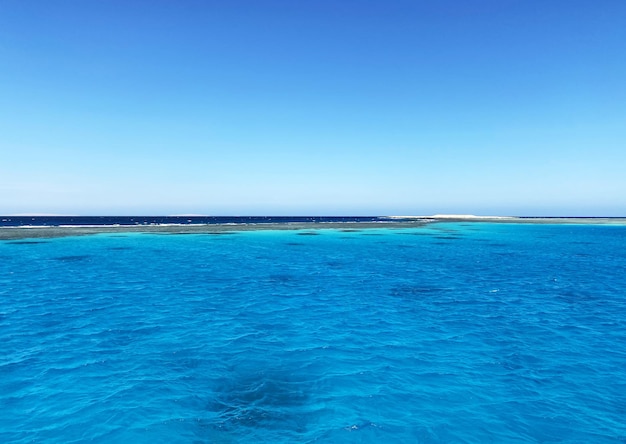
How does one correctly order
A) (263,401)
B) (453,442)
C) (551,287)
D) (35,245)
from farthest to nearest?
(35,245), (551,287), (263,401), (453,442)

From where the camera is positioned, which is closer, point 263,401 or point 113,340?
point 263,401

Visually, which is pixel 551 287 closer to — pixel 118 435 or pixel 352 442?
pixel 352 442

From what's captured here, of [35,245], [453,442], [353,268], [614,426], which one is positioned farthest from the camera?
[35,245]

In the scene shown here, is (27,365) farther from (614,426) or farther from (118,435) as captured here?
(614,426)

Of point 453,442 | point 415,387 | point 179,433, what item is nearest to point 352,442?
point 453,442

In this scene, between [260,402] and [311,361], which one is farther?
[311,361]

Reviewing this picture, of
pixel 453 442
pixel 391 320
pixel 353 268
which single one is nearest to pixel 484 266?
pixel 353 268
